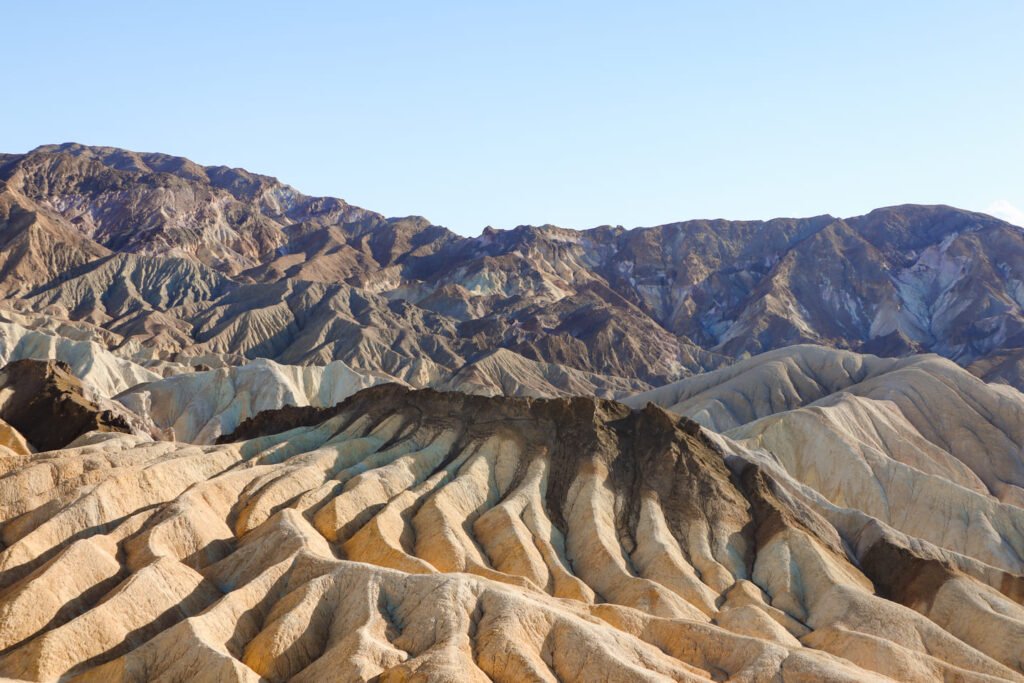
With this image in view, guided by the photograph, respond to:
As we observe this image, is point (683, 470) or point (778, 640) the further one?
point (683, 470)

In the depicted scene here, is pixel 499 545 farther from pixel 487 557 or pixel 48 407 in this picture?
pixel 48 407

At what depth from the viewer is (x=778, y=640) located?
50031 mm

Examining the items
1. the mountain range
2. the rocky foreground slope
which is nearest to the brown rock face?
the mountain range

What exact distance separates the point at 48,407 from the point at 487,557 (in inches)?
1956

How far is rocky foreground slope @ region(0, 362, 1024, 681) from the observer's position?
3894cm

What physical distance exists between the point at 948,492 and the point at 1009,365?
94.4 m

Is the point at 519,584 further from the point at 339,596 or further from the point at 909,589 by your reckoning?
the point at 909,589

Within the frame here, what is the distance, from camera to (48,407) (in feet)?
296

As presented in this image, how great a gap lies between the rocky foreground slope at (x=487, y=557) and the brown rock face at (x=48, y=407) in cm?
1447

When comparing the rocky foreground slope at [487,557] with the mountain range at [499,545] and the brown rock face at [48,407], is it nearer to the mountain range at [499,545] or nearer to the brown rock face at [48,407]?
the mountain range at [499,545]

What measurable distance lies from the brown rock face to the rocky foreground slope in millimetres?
14473

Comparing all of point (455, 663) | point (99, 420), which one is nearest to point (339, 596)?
point (455, 663)

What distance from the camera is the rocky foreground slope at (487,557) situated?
38938mm

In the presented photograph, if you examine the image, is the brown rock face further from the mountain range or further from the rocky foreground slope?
the rocky foreground slope
